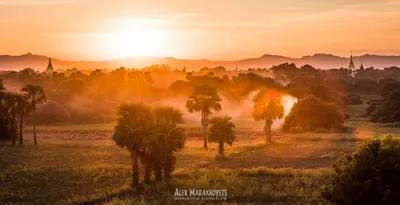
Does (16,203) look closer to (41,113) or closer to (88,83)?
(41,113)

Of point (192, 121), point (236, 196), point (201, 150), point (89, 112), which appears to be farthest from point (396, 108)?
point (236, 196)

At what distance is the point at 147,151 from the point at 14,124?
36.2 meters

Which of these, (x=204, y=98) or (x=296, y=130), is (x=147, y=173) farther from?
(x=296, y=130)

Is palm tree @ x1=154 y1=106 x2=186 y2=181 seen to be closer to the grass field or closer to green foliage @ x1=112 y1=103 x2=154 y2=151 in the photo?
green foliage @ x1=112 y1=103 x2=154 y2=151

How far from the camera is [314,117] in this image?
284 ft

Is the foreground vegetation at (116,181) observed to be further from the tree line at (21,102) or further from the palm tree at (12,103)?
the palm tree at (12,103)

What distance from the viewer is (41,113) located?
100 metres

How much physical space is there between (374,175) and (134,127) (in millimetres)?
18537

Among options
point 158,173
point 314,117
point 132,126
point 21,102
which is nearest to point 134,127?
point 132,126

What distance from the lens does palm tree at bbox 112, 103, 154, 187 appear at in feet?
120

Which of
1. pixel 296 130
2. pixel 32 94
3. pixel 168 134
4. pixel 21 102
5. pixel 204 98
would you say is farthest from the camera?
pixel 296 130

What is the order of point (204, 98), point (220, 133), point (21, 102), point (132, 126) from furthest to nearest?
point (204, 98) → point (21, 102) → point (220, 133) → point (132, 126)

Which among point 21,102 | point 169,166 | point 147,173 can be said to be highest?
point 21,102

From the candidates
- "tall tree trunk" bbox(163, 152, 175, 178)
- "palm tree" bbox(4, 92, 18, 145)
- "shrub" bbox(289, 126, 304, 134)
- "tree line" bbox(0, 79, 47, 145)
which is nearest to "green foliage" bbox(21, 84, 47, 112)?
"tree line" bbox(0, 79, 47, 145)
